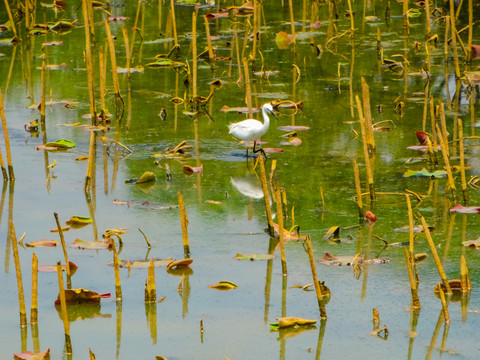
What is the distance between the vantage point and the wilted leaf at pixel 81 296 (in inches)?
166

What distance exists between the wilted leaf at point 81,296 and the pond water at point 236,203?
6cm

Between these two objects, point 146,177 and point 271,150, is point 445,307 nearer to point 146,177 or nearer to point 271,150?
Answer: point 146,177

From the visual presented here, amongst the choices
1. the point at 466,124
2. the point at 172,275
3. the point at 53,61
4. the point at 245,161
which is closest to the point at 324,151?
the point at 245,161

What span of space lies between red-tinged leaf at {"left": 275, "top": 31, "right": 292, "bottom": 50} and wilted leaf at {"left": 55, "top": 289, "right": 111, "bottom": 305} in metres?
6.61

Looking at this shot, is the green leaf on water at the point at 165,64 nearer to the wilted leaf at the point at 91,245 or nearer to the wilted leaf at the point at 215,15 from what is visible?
the wilted leaf at the point at 215,15

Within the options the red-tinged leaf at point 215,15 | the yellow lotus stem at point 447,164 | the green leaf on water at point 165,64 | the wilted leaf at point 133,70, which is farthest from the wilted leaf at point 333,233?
the red-tinged leaf at point 215,15

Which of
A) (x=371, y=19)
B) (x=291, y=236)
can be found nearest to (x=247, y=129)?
(x=291, y=236)

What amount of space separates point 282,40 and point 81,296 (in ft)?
21.8

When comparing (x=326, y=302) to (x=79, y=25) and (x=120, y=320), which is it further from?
(x=79, y=25)

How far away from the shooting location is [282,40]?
34.2 ft

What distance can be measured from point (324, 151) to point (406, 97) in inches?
72.4

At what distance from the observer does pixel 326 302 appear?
4203 millimetres

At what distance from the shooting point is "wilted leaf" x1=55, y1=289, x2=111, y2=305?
422cm

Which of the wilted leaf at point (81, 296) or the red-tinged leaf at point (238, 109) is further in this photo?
the red-tinged leaf at point (238, 109)
